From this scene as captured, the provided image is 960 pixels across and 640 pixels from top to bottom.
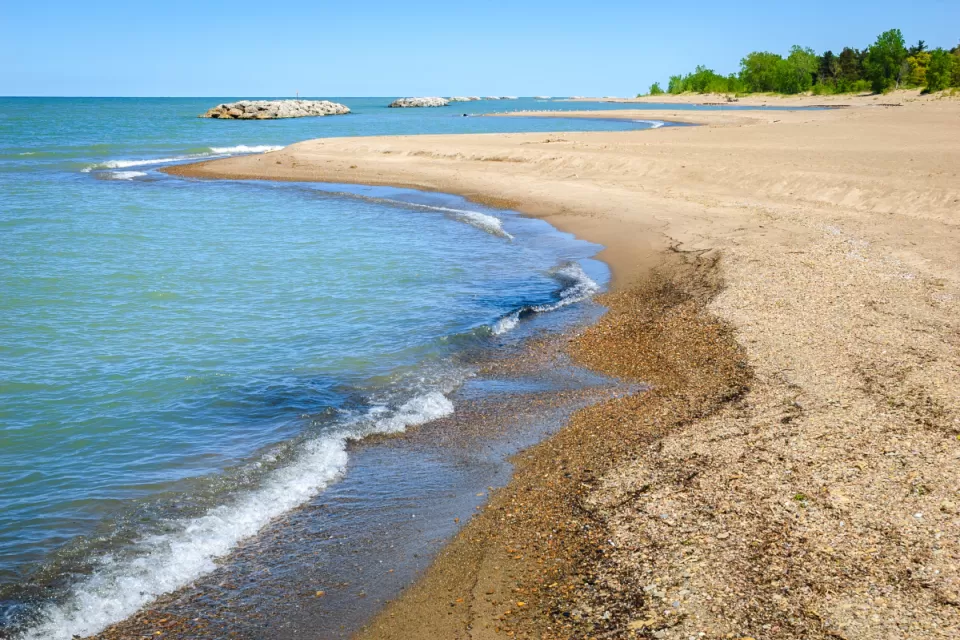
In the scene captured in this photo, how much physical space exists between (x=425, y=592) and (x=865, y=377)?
6.03 meters

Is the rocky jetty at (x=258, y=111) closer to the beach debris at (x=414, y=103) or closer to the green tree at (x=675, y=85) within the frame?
Answer: the beach debris at (x=414, y=103)

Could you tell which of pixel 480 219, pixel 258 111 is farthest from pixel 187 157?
pixel 258 111

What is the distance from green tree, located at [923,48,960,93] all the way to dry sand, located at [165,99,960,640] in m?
A: 73.0

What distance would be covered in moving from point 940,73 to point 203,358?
89.9 meters

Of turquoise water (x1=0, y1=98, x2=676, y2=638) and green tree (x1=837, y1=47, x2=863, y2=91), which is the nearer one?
turquoise water (x1=0, y1=98, x2=676, y2=638)

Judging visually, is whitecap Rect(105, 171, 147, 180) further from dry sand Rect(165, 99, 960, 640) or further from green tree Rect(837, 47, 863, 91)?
green tree Rect(837, 47, 863, 91)

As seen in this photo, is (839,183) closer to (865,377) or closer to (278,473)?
(865,377)

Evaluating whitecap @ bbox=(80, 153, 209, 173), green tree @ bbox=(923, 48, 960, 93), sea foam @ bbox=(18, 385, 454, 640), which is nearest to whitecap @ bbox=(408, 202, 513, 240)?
sea foam @ bbox=(18, 385, 454, 640)

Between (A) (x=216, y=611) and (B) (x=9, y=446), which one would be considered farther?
(B) (x=9, y=446)

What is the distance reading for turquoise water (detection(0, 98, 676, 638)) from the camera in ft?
21.0

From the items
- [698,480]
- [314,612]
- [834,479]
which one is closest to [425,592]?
[314,612]

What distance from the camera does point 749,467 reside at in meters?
6.47

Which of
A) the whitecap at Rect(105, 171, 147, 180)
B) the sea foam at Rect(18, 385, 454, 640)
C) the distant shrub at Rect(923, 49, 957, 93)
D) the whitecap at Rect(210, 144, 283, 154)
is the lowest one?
the sea foam at Rect(18, 385, 454, 640)

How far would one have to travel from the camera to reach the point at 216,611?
Answer: 207 inches
